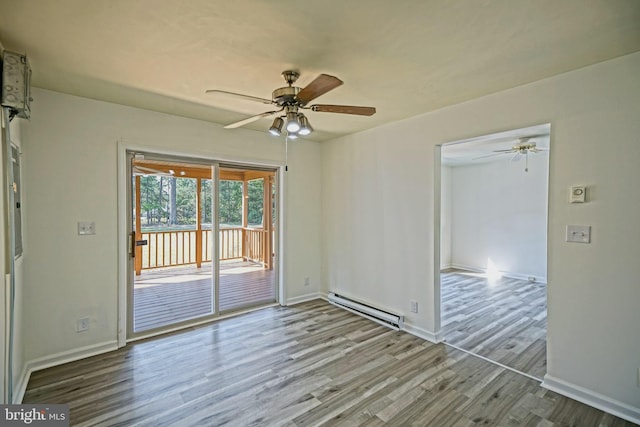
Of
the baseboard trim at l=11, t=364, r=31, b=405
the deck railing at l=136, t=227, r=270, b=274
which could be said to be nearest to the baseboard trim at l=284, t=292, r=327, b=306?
the deck railing at l=136, t=227, r=270, b=274

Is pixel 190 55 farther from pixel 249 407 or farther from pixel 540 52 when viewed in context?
pixel 249 407

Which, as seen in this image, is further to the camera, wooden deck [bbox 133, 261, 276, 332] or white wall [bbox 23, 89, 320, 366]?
wooden deck [bbox 133, 261, 276, 332]

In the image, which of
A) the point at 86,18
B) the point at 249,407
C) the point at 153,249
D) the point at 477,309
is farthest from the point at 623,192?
the point at 153,249

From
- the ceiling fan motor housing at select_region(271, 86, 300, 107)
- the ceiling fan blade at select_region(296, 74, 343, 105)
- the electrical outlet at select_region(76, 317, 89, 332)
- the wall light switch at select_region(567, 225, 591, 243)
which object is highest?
the ceiling fan motor housing at select_region(271, 86, 300, 107)

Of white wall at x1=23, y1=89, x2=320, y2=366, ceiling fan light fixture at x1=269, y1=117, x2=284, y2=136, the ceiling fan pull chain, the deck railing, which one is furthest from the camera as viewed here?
the deck railing

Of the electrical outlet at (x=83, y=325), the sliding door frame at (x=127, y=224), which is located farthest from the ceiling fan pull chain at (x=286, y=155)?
the electrical outlet at (x=83, y=325)

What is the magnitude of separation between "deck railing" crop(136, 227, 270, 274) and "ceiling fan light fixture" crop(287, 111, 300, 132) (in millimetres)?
2749

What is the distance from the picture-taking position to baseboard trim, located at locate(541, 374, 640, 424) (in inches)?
80.8

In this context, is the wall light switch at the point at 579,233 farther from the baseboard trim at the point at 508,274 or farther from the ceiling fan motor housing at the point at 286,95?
the baseboard trim at the point at 508,274

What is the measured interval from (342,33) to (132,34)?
1.27 m

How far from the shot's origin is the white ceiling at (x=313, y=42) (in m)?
1.55

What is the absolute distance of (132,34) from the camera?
1.79 metres

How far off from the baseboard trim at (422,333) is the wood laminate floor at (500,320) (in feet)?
0.47

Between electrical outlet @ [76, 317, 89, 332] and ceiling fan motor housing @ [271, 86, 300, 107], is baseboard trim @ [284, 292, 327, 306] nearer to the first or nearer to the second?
electrical outlet @ [76, 317, 89, 332]
